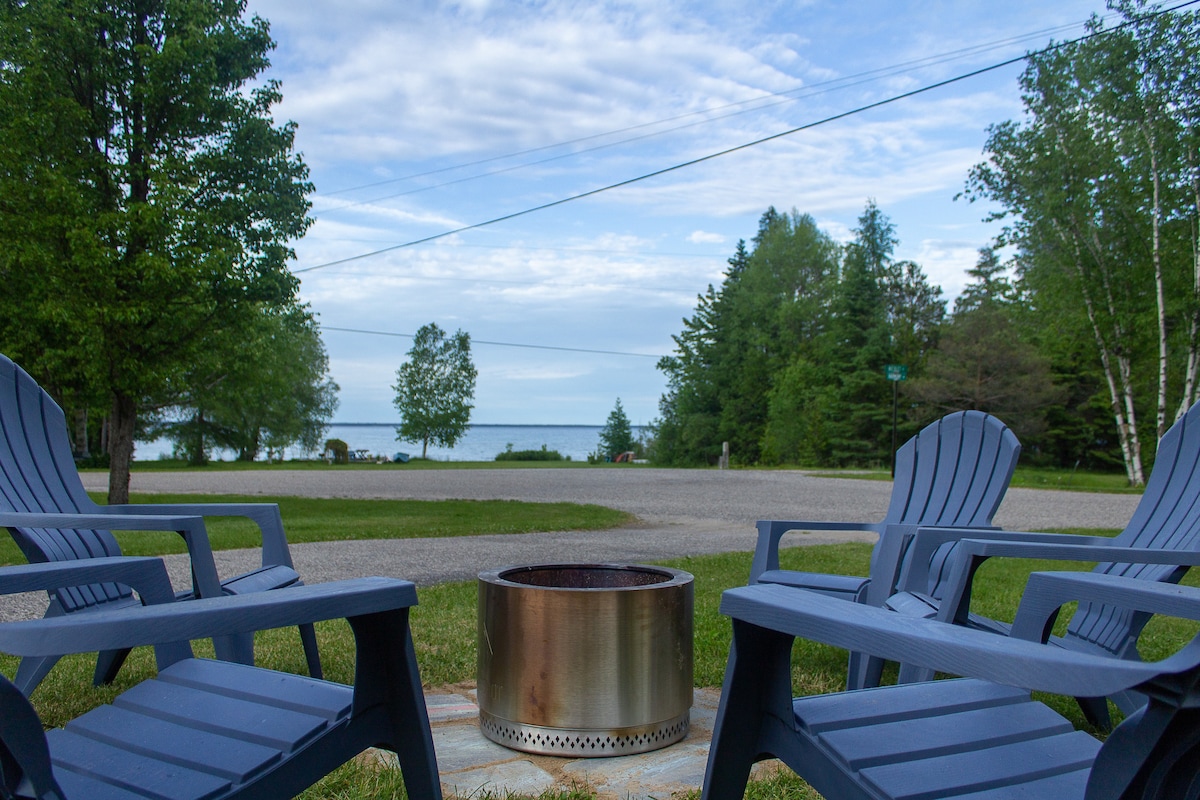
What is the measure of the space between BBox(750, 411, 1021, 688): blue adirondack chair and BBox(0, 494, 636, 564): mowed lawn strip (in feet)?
16.2

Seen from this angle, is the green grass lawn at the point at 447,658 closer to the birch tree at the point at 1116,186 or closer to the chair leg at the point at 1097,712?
the chair leg at the point at 1097,712

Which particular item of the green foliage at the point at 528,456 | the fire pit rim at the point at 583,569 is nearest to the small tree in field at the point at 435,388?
the green foliage at the point at 528,456

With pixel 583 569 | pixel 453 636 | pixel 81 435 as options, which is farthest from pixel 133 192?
pixel 81 435

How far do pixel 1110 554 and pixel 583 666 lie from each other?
1466mm

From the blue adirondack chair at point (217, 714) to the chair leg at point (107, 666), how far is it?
147cm

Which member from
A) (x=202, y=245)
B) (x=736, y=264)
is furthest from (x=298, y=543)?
(x=736, y=264)

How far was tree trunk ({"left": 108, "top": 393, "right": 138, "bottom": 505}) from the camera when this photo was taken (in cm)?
1138

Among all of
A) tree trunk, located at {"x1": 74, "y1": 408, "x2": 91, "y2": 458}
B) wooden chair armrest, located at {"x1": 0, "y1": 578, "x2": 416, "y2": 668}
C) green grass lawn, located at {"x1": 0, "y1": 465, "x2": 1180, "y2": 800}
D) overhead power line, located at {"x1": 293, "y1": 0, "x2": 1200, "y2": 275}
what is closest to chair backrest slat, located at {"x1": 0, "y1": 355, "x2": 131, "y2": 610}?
green grass lawn, located at {"x1": 0, "y1": 465, "x2": 1180, "y2": 800}

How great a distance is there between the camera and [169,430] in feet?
111

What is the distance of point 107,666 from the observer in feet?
9.78

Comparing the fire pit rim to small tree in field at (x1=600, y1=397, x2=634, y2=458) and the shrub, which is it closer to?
the shrub

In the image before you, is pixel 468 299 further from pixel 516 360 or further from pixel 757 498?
pixel 757 498

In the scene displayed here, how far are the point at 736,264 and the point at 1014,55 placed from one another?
2995cm

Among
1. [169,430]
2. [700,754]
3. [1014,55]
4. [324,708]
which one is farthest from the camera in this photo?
[169,430]
